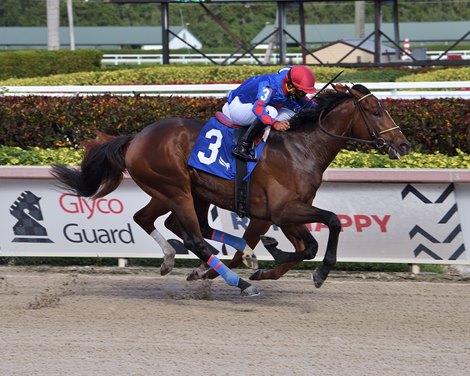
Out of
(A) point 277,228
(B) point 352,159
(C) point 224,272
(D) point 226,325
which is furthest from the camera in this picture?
(B) point 352,159

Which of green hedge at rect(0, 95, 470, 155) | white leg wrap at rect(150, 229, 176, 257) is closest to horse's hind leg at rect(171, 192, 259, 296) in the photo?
white leg wrap at rect(150, 229, 176, 257)

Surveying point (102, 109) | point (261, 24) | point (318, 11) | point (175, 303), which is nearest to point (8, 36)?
point (261, 24)

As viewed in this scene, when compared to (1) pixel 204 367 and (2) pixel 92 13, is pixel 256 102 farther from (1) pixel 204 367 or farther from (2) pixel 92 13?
(2) pixel 92 13

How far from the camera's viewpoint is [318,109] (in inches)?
266

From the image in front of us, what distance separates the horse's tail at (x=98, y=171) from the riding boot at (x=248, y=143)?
3.20 feet

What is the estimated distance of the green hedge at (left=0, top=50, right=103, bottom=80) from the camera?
2175 centimetres

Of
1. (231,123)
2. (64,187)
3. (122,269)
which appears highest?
(231,123)

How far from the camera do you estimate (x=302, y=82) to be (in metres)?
6.47

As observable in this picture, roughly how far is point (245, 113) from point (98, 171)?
1.28m

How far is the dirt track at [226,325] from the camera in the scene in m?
5.18

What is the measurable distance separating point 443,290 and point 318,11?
4564 centimetres

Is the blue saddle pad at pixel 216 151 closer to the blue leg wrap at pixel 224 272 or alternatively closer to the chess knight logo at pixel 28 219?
the blue leg wrap at pixel 224 272

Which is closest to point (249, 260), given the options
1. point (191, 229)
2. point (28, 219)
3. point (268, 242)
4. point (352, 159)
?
point (268, 242)

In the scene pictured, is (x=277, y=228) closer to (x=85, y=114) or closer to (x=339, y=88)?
(x=339, y=88)
